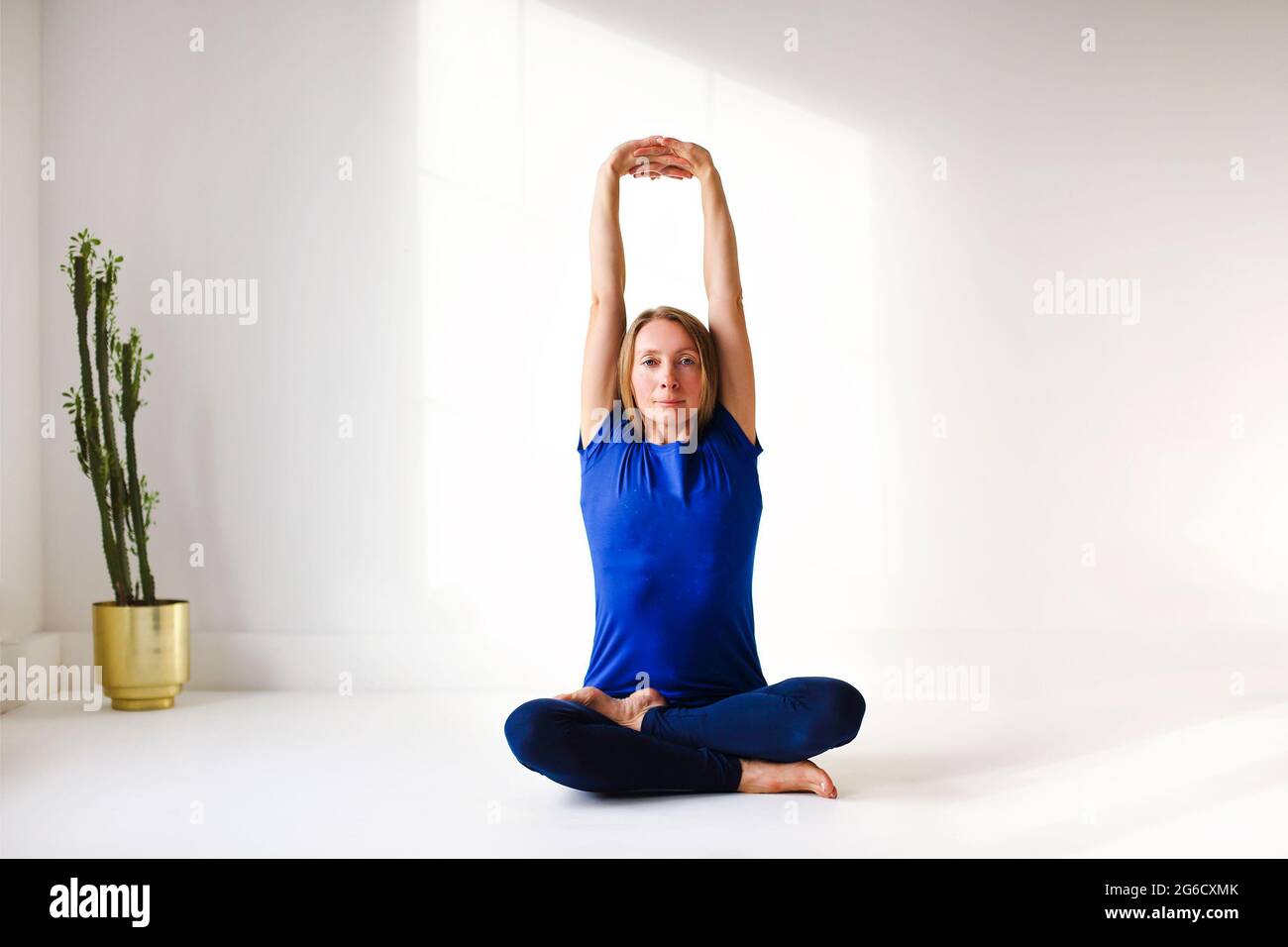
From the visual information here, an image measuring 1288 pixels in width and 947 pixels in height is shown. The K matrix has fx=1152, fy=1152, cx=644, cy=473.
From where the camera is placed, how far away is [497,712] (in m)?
3.12

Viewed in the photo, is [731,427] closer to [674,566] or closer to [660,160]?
[674,566]

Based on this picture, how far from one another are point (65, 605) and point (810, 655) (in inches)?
89.9

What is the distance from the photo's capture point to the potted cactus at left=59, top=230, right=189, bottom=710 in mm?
3109

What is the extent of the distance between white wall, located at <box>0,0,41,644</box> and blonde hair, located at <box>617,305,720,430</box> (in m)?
2.04

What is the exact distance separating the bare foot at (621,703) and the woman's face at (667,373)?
0.55m

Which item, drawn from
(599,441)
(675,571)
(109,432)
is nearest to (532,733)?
(675,571)

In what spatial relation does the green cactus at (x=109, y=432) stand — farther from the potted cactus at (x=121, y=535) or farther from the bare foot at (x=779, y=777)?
the bare foot at (x=779, y=777)

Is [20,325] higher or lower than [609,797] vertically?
higher

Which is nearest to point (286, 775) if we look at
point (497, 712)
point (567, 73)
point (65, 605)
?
point (497, 712)

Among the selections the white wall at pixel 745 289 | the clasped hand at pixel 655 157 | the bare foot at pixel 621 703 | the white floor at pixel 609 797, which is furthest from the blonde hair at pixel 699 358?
→ the white wall at pixel 745 289

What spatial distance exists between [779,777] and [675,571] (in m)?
0.44

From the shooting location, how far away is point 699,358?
→ 93.6 inches

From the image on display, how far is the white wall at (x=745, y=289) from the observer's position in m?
3.44
